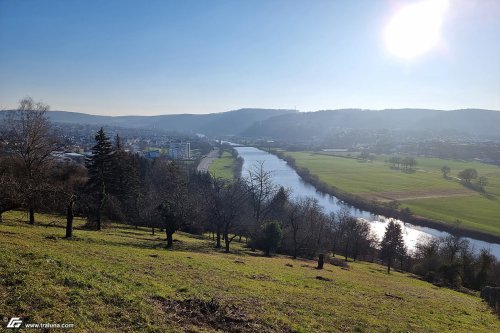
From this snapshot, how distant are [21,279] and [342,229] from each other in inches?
2031

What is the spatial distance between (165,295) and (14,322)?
5.14 metres

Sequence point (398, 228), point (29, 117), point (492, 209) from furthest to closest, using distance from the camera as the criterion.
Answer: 1. point (492, 209)
2. point (398, 228)
3. point (29, 117)

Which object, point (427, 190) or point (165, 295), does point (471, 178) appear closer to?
point (427, 190)

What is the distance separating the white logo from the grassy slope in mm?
207

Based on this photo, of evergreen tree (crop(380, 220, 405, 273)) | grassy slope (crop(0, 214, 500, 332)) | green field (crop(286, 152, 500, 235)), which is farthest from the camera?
green field (crop(286, 152, 500, 235))

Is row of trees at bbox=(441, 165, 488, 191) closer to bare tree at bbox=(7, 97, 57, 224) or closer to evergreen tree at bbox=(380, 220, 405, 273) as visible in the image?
evergreen tree at bbox=(380, 220, 405, 273)

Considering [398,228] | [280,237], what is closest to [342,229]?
[398,228]

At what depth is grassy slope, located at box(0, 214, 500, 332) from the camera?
9.81 m

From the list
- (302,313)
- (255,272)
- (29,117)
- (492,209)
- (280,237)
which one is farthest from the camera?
(492,209)

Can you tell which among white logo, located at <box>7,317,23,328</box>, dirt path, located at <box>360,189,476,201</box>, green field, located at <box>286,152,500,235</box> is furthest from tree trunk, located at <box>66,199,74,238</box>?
dirt path, located at <box>360,189,476,201</box>

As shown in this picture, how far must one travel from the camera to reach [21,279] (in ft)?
35.2

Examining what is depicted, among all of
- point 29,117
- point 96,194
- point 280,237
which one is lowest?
point 280,237

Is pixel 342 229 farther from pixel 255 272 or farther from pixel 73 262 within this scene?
pixel 73 262

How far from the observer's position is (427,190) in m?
106
